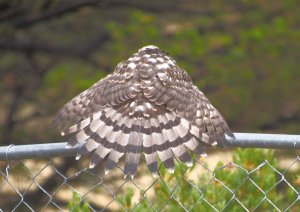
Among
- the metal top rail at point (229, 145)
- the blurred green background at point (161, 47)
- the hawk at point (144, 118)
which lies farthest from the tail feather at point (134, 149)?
the blurred green background at point (161, 47)

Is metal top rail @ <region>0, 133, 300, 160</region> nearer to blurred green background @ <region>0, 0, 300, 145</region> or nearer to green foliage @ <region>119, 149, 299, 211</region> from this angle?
green foliage @ <region>119, 149, 299, 211</region>

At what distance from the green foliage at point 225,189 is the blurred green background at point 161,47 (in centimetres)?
389

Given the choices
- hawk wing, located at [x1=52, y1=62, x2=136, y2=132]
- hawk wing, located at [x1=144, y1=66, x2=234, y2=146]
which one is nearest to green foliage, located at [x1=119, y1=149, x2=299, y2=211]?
hawk wing, located at [x1=144, y1=66, x2=234, y2=146]

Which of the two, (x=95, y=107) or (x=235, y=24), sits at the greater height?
(x=95, y=107)

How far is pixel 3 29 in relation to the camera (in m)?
8.24

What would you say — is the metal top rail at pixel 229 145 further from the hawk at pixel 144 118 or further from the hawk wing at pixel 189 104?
the hawk wing at pixel 189 104

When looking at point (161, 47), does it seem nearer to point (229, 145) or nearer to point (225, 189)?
point (225, 189)

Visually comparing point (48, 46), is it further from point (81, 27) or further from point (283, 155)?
point (283, 155)

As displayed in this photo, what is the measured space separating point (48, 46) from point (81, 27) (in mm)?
380

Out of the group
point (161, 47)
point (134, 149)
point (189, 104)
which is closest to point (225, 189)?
point (189, 104)

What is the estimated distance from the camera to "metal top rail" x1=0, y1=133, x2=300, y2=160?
341 cm

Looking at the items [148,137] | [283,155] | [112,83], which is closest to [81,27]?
[283,155]

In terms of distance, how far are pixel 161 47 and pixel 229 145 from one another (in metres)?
4.60

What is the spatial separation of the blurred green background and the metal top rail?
4301mm
